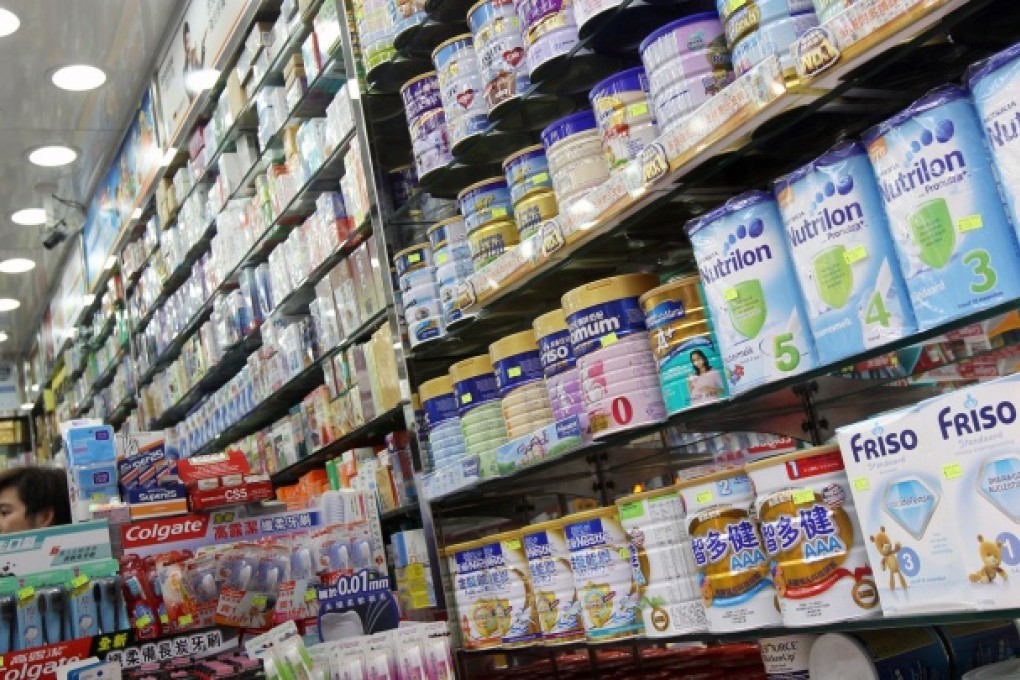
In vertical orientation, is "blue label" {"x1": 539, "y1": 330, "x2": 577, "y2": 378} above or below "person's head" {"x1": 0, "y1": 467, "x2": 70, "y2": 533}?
below

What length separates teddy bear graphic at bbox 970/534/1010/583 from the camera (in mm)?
1265

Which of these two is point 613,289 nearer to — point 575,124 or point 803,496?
point 575,124

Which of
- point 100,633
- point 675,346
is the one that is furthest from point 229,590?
point 675,346

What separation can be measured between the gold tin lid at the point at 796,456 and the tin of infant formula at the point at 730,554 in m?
0.07

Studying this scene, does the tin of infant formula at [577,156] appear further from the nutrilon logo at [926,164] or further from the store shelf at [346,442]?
the store shelf at [346,442]

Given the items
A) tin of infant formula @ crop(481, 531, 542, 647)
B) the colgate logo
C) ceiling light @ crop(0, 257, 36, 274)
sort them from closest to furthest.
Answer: tin of infant formula @ crop(481, 531, 542, 647)
the colgate logo
ceiling light @ crop(0, 257, 36, 274)

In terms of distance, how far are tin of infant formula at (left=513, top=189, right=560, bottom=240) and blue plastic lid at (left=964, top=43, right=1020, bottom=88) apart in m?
0.92

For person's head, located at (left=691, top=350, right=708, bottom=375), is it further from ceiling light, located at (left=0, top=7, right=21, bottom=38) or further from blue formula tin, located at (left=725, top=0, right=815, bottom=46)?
ceiling light, located at (left=0, top=7, right=21, bottom=38)

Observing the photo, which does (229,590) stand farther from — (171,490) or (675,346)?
(675,346)

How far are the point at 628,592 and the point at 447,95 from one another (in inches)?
45.0

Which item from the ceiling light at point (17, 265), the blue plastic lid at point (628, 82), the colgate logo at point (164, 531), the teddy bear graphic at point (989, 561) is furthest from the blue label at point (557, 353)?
the ceiling light at point (17, 265)

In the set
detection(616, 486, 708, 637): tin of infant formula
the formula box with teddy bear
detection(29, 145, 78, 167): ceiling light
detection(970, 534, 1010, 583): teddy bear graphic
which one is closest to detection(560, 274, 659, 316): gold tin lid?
detection(616, 486, 708, 637): tin of infant formula

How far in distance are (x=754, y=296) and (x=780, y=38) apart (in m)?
0.36

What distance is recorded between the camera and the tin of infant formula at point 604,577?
1.94 m
